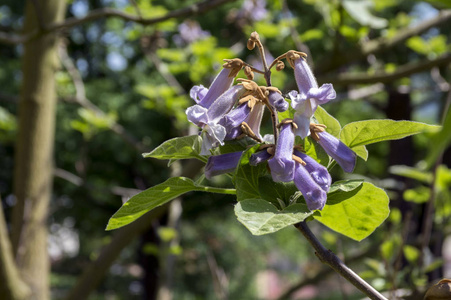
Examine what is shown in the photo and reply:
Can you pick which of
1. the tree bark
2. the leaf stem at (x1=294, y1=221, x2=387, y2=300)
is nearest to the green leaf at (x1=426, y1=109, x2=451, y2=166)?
the leaf stem at (x1=294, y1=221, x2=387, y2=300)

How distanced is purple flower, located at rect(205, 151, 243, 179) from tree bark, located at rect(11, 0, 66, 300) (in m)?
2.21

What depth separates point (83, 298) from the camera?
245 centimetres

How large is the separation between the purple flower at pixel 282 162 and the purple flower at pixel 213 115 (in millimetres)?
66

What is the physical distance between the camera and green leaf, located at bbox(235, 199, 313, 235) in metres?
0.40

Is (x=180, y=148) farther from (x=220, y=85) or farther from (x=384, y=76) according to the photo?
(x=384, y=76)

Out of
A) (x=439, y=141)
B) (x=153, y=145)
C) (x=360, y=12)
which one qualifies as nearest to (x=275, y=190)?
(x=439, y=141)

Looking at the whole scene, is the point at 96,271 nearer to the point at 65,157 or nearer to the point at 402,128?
the point at 402,128

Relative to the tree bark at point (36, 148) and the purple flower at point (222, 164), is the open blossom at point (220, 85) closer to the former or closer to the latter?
the purple flower at point (222, 164)

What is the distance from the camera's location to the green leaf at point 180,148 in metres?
0.50

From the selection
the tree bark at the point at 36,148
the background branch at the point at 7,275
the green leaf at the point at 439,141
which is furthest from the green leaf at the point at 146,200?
the tree bark at the point at 36,148

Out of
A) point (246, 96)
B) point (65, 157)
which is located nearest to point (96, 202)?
point (65, 157)

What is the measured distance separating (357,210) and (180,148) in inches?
7.4

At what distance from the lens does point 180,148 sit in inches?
20.0

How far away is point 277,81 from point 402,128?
2494 mm
